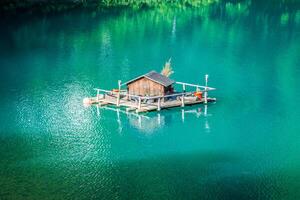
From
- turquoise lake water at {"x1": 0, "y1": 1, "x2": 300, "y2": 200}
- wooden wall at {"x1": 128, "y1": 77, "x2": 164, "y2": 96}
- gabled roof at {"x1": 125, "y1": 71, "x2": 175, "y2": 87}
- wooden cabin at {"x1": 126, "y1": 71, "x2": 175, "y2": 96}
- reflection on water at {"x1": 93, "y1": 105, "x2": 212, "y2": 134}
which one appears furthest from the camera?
wooden wall at {"x1": 128, "y1": 77, "x2": 164, "y2": 96}

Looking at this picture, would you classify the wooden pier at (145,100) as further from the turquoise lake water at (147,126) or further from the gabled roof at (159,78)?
the gabled roof at (159,78)

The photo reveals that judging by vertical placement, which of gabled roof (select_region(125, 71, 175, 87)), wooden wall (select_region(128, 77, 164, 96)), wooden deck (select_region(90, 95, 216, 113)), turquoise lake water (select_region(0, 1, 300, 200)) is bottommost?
turquoise lake water (select_region(0, 1, 300, 200))

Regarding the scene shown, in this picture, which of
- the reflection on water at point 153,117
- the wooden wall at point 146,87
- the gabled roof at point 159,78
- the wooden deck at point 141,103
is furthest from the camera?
the wooden wall at point 146,87

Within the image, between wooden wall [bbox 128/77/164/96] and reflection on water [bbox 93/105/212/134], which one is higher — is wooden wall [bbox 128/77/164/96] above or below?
above

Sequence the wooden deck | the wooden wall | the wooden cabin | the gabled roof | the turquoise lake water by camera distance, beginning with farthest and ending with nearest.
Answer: the wooden wall → the wooden cabin → the gabled roof → the wooden deck → the turquoise lake water

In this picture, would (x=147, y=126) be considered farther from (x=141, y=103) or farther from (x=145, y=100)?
(x=145, y=100)

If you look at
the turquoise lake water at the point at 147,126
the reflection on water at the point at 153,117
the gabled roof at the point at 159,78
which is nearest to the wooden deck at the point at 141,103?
the reflection on water at the point at 153,117

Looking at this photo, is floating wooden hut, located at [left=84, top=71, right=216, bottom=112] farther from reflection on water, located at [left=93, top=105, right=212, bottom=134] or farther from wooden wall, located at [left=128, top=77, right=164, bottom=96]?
reflection on water, located at [left=93, top=105, right=212, bottom=134]

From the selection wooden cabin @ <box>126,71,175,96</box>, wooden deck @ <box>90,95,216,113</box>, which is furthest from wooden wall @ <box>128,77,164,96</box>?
wooden deck @ <box>90,95,216,113</box>

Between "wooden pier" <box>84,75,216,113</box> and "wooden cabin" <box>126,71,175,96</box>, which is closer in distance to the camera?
"wooden pier" <box>84,75,216,113</box>
